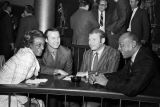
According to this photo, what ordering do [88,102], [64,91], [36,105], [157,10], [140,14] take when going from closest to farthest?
[64,91] → [36,105] → [88,102] → [140,14] → [157,10]

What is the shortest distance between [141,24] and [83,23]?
134cm

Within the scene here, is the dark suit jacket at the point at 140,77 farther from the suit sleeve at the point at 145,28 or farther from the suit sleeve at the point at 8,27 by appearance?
the suit sleeve at the point at 8,27

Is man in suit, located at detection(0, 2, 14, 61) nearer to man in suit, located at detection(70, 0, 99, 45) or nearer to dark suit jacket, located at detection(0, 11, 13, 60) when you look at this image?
dark suit jacket, located at detection(0, 11, 13, 60)

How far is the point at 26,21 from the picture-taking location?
6773mm

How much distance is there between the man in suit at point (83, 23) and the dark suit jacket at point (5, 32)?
2.13m

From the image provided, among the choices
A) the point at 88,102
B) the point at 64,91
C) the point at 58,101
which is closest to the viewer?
the point at 64,91

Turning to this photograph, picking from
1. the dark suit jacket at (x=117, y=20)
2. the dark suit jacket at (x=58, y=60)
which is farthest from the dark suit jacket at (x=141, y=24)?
the dark suit jacket at (x=58, y=60)

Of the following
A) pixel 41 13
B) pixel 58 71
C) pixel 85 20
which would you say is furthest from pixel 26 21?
pixel 58 71

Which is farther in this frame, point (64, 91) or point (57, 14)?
point (57, 14)

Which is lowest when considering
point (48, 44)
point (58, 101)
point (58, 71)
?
point (58, 101)

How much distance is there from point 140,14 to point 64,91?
3.85m

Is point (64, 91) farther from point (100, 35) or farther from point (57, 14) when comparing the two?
point (57, 14)

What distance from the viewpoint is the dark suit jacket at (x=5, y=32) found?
7.57m

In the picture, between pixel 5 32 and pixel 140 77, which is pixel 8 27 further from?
pixel 140 77
